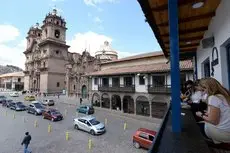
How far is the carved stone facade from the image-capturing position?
37594 mm

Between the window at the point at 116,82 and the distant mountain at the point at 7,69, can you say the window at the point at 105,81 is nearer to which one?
the window at the point at 116,82

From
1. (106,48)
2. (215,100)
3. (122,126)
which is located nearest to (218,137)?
(215,100)

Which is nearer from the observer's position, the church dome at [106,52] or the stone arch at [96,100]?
the stone arch at [96,100]

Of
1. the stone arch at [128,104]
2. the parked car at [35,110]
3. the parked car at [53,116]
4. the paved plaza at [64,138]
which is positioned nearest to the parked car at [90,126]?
the paved plaza at [64,138]

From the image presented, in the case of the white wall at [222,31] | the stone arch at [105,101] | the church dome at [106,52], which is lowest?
the stone arch at [105,101]

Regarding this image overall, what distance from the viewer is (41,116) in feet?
82.1

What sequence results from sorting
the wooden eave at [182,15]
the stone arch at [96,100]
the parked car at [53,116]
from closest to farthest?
the wooden eave at [182,15]
the parked car at [53,116]
the stone arch at [96,100]

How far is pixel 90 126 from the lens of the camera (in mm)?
16516

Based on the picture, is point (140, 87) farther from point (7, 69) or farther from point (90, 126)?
point (7, 69)

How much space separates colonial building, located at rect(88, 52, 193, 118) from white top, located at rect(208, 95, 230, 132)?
17603mm

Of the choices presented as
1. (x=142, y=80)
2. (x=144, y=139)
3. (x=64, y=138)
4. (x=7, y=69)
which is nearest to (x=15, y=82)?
(x=142, y=80)

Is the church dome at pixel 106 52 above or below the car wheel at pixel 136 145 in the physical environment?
above

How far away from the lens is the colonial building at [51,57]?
51.0 metres

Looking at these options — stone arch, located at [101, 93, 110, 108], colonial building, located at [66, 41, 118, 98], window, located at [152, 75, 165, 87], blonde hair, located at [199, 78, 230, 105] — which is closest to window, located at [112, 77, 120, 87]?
stone arch, located at [101, 93, 110, 108]
